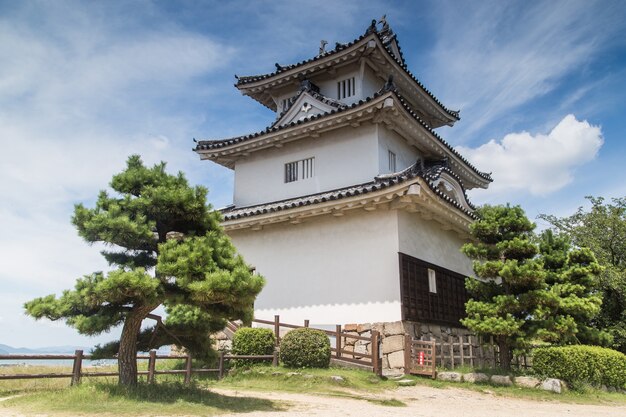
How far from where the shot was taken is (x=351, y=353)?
14484 millimetres

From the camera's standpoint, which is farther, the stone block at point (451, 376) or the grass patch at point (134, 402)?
the stone block at point (451, 376)

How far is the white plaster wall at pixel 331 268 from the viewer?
15.8m

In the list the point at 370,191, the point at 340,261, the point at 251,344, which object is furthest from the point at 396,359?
the point at 370,191

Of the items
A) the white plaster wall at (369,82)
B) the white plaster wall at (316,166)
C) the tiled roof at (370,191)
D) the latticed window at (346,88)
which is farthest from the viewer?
the latticed window at (346,88)

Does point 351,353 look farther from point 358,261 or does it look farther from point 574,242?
point 574,242

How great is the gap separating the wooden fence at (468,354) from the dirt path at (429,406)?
Answer: 283 centimetres

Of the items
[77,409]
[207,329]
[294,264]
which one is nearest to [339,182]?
[294,264]

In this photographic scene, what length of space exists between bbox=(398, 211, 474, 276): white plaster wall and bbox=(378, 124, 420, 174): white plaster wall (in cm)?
256

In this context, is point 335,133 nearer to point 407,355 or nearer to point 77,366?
point 407,355

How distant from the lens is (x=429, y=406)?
10.6 metres

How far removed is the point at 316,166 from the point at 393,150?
3.12 m

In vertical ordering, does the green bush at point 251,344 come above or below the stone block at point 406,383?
above

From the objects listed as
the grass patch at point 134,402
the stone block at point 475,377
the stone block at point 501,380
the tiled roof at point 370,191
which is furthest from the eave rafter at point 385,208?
the grass patch at point 134,402

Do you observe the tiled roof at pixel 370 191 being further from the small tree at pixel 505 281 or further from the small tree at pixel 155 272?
the small tree at pixel 155 272
